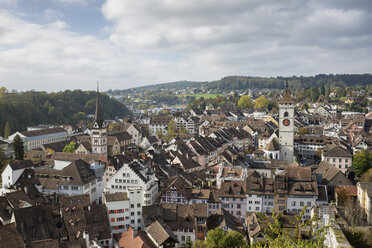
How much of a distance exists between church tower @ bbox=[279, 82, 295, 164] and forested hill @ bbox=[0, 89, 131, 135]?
9501 centimetres

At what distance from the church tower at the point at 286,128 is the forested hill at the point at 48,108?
95.0 metres

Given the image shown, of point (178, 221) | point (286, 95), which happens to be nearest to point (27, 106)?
point (286, 95)

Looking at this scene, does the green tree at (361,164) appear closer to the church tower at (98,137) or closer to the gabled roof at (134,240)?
the gabled roof at (134,240)

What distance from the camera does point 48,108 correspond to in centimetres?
15225

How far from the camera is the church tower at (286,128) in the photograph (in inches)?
3066

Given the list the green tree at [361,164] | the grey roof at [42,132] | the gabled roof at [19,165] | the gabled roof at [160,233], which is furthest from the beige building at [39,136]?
the green tree at [361,164]

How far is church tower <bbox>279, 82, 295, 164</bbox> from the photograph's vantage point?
77875mm

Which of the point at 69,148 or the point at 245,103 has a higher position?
the point at 245,103

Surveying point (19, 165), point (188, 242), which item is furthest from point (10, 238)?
point (19, 165)

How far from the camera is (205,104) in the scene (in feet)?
614

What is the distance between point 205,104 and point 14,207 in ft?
485

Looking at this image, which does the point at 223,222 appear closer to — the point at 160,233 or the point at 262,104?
the point at 160,233

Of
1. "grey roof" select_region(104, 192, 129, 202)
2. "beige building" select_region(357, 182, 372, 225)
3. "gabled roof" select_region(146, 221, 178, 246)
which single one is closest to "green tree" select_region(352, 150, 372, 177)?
"beige building" select_region(357, 182, 372, 225)

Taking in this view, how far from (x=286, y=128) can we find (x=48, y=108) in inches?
4333
